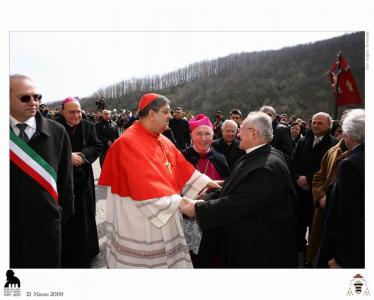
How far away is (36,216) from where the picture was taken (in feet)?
8.28

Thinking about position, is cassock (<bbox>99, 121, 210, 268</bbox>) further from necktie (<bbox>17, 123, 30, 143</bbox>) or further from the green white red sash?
necktie (<bbox>17, 123, 30, 143</bbox>)

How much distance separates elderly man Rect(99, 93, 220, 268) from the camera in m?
2.82

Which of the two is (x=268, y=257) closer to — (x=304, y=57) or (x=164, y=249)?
(x=164, y=249)

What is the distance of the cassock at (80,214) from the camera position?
13.3 ft

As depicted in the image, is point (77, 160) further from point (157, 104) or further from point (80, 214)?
point (157, 104)

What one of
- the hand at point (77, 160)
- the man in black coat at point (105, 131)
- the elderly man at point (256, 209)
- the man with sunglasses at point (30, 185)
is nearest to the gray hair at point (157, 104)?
the elderly man at point (256, 209)

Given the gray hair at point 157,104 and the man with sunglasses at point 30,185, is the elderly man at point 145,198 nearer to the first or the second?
the gray hair at point 157,104

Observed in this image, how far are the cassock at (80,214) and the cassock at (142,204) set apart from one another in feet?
3.43

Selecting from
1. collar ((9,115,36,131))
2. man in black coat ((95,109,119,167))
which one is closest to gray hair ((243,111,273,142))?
collar ((9,115,36,131))

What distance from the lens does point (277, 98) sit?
1383 inches

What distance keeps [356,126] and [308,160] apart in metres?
1.88

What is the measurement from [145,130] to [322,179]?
2214mm

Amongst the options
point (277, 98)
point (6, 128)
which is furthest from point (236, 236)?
point (277, 98)

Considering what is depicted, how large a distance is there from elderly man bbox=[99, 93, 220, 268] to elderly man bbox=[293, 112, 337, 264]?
7.01ft
